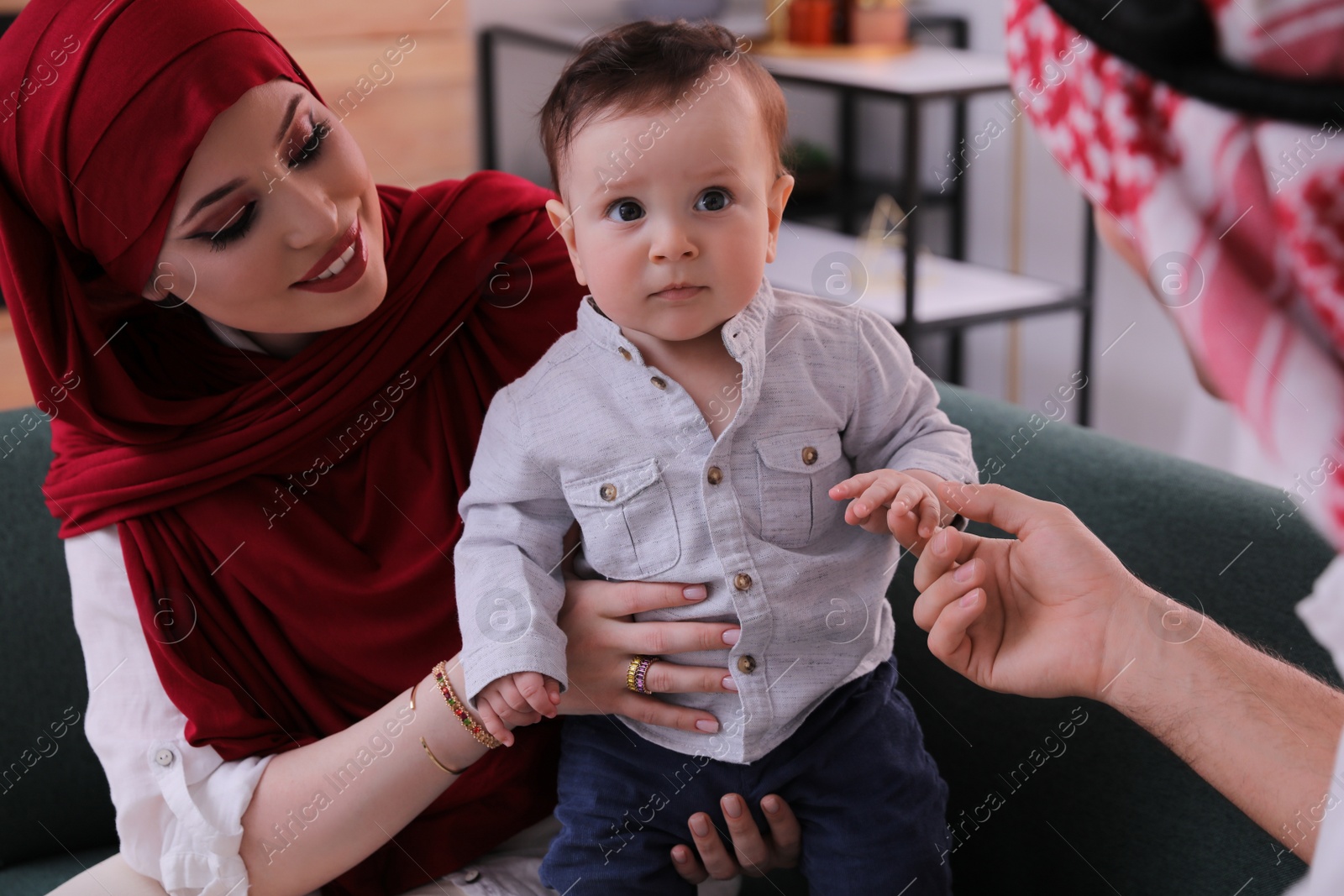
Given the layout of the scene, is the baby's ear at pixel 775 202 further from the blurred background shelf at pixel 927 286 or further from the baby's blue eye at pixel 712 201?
the blurred background shelf at pixel 927 286

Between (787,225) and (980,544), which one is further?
(787,225)

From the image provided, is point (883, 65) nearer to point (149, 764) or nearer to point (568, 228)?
point (568, 228)

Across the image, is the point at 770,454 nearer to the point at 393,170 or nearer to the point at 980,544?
the point at 980,544

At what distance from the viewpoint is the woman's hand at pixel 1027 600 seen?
1018mm

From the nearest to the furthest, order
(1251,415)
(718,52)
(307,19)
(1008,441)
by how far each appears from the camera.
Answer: (1251,415) → (718,52) → (1008,441) → (307,19)

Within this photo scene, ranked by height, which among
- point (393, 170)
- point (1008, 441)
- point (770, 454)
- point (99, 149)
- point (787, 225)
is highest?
point (99, 149)

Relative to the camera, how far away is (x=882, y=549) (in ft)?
3.84

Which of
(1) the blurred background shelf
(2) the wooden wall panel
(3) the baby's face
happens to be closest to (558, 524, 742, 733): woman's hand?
(3) the baby's face

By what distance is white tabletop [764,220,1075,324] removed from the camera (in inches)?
116

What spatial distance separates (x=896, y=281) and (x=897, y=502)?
87.9 inches

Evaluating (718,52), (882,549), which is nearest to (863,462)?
(882,549)

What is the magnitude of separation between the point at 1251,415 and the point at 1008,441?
0.95 m

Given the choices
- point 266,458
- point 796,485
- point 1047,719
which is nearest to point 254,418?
point 266,458

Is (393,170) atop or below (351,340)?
below
